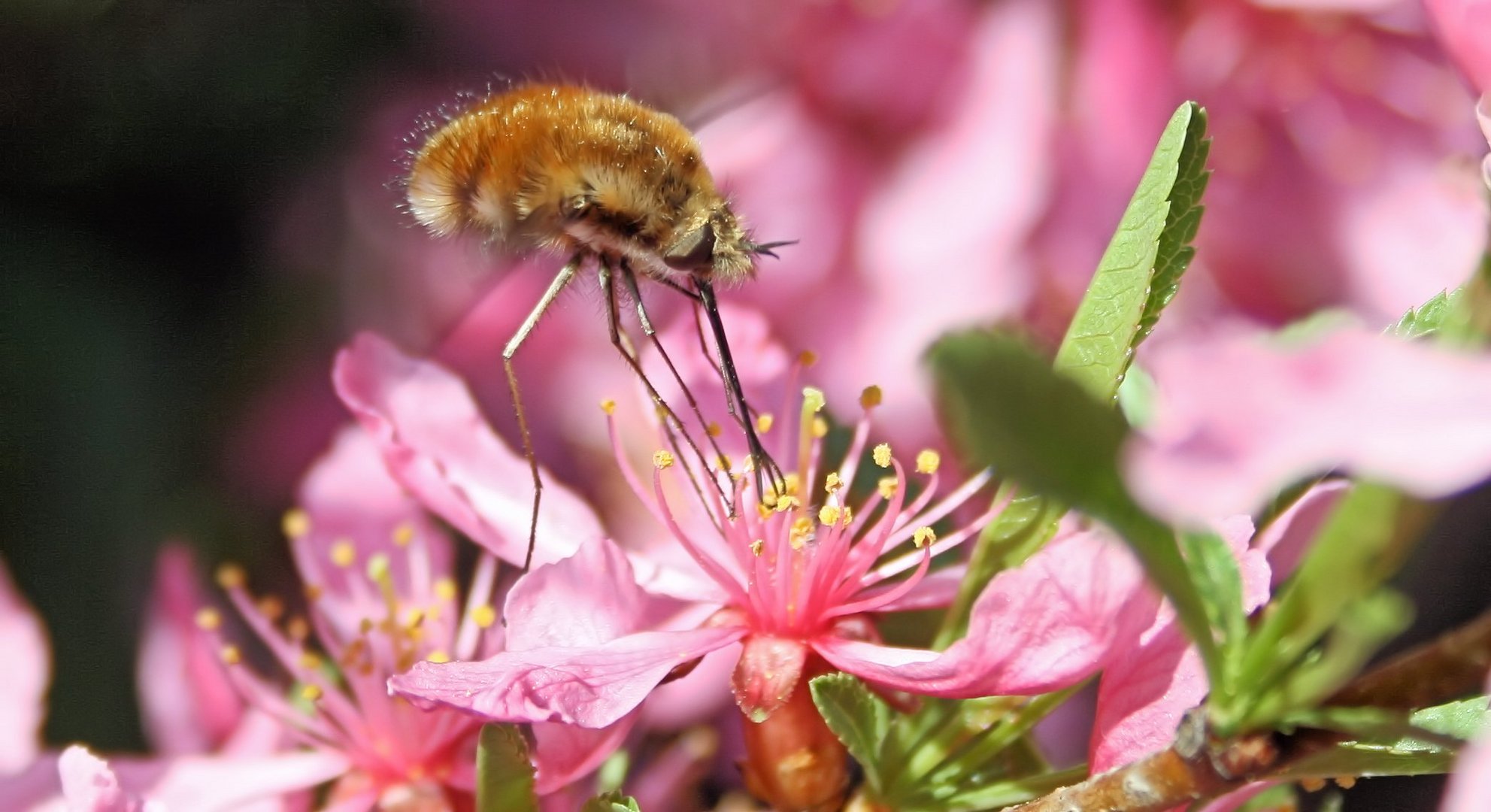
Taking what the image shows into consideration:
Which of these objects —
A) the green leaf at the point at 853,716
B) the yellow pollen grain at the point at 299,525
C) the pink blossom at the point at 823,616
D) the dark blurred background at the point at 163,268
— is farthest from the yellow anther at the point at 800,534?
the dark blurred background at the point at 163,268

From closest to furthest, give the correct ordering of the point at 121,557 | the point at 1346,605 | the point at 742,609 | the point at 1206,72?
the point at 1346,605 < the point at 742,609 < the point at 121,557 < the point at 1206,72

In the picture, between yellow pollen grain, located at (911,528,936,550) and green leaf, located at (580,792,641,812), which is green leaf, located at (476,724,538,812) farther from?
yellow pollen grain, located at (911,528,936,550)

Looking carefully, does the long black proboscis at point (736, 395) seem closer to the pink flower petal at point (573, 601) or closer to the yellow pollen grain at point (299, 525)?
the pink flower petal at point (573, 601)

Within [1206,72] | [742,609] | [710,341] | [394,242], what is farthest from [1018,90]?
[742,609]

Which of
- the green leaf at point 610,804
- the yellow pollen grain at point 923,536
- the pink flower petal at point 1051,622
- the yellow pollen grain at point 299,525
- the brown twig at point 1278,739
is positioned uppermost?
the yellow pollen grain at point 299,525

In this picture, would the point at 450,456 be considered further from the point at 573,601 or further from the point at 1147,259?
the point at 1147,259

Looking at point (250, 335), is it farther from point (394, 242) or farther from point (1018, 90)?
point (1018, 90)
